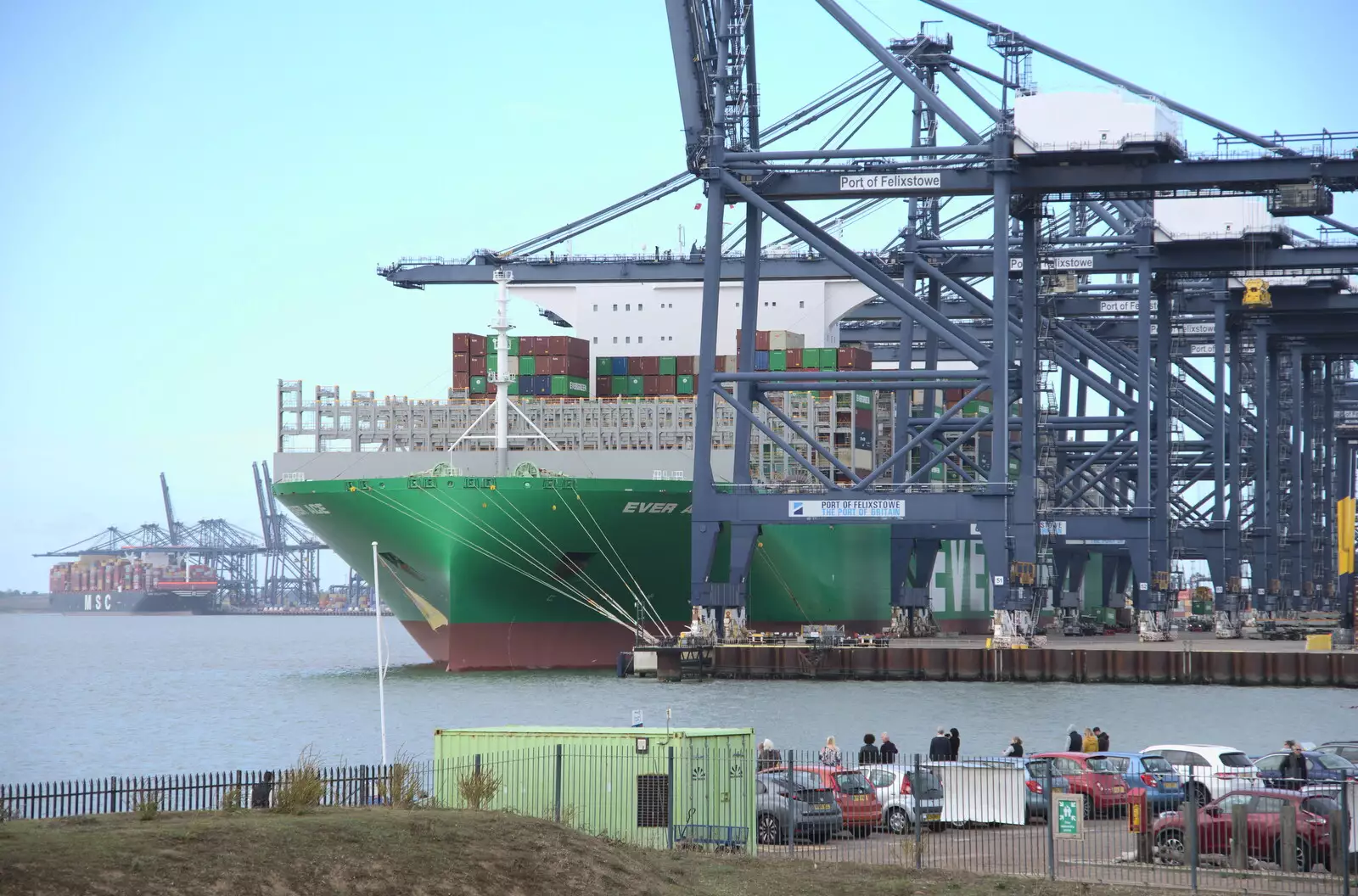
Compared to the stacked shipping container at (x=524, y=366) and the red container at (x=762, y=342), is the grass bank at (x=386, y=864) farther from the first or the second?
the red container at (x=762, y=342)

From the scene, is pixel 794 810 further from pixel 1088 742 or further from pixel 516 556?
pixel 516 556

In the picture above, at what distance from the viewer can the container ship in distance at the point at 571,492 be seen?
49.1 meters

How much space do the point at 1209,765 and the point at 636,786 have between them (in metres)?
8.02

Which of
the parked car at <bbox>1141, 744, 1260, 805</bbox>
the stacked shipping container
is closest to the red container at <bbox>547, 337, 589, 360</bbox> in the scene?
the stacked shipping container

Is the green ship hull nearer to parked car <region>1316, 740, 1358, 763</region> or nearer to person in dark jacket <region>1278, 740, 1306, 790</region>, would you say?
parked car <region>1316, 740, 1358, 763</region>

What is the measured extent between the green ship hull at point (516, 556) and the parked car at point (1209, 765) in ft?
92.3

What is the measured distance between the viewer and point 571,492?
49.1m

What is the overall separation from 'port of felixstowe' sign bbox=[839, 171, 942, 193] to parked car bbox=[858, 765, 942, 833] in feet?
97.4

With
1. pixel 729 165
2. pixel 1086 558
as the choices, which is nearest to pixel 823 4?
pixel 729 165

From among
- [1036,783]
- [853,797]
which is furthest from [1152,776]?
[853,797]

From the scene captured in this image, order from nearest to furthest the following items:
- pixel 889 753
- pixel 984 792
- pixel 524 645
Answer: pixel 984 792
pixel 889 753
pixel 524 645

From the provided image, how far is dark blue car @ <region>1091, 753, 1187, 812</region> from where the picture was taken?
2006cm

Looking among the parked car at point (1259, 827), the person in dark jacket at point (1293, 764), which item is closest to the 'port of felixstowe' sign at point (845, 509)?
the person in dark jacket at point (1293, 764)

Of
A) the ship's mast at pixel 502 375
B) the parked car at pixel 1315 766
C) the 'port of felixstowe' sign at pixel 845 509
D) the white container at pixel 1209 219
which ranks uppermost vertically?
the white container at pixel 1209 219
